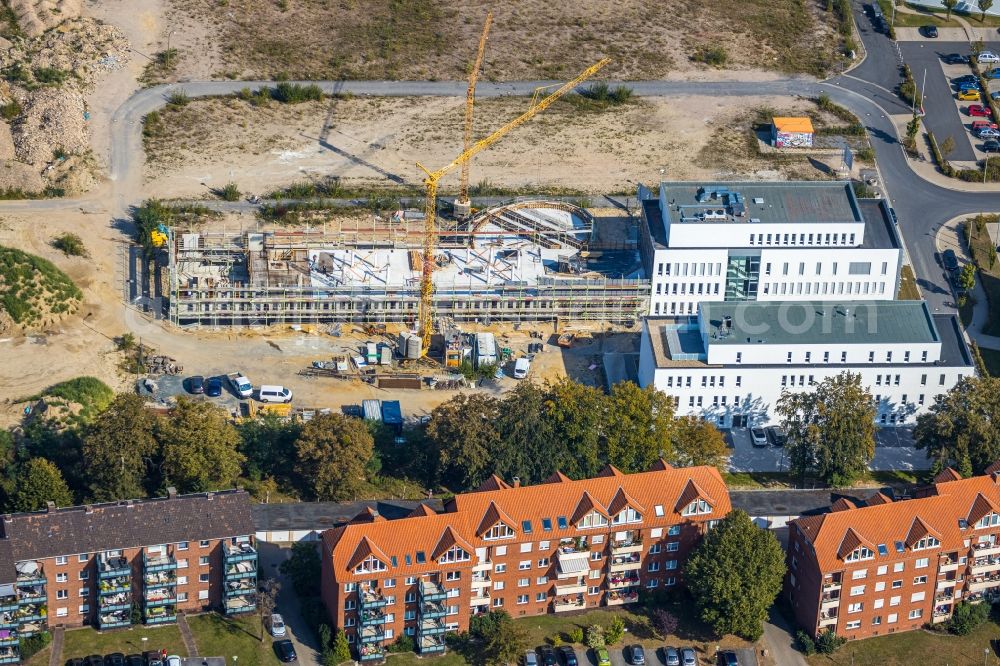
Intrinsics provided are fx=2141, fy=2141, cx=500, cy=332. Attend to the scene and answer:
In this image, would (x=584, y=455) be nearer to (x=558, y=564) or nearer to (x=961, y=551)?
(x=558, y=564)

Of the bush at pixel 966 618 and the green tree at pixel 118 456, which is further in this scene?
the green tree at pixel 118 456

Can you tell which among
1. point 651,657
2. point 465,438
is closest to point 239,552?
point 465,438

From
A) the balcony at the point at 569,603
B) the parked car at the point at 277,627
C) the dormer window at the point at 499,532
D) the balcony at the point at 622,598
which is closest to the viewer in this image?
the parked car at the point at 277,627

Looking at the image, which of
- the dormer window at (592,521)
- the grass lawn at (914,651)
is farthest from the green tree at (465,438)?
the grass lawn at (914,651)

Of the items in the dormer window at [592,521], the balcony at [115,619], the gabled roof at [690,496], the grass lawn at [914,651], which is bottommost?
the grass lawn at [914,651]

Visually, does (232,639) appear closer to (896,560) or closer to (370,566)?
(370,566)

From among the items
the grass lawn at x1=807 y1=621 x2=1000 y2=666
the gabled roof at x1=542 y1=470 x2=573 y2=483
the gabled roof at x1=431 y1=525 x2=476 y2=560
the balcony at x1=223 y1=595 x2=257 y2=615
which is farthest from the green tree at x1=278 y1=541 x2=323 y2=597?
the grass lawn at x1=807 y1=621 x2=1000 y2=666

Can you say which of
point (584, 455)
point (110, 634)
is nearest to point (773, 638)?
point (584, 455)

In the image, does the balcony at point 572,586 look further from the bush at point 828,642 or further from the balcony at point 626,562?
the bush at point 828,642
